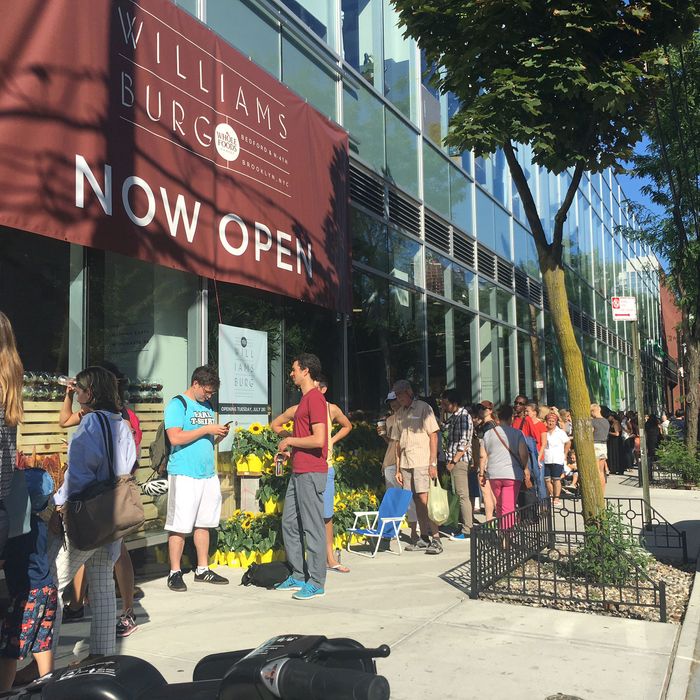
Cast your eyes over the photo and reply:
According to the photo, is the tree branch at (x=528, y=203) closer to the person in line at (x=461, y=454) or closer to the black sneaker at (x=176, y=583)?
the person in line at (x=461, y=454)

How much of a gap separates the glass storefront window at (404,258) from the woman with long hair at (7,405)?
31.3 ft

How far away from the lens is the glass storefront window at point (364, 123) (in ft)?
39.1

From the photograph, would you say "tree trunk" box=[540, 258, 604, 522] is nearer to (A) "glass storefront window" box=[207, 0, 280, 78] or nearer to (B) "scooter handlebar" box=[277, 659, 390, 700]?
(A) "glass storefront window" box=[207, 0, 280, 78]

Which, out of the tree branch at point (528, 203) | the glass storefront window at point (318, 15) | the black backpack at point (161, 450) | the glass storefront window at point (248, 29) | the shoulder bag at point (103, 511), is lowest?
the shoulder bag at point (103, 511)

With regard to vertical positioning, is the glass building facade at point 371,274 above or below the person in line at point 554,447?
above

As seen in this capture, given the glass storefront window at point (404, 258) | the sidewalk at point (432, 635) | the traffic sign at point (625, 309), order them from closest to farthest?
the sidewalk at point (432, 635) → the traffic sign at point (625, 309) → the glass storefront window at point (404, 258)

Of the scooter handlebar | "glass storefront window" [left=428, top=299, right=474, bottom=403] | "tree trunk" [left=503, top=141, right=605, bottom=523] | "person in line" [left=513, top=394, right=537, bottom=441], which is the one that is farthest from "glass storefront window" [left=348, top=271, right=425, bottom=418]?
the scooter handlebar

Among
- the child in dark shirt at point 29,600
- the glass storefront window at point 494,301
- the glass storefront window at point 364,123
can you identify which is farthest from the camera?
the glass storefront window at point 494,301

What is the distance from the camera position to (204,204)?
26.3ft

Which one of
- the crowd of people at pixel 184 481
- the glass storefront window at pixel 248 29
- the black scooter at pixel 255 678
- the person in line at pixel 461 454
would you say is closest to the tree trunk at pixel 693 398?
the crowd of people at pixel 184 481

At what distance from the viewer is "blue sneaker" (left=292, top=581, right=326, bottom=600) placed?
21.1ft

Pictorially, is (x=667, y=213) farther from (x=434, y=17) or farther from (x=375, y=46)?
(x=434, y=17)

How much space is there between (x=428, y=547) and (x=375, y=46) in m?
8.46

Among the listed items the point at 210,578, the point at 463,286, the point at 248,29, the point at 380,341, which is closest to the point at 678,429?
the point at 463,286
